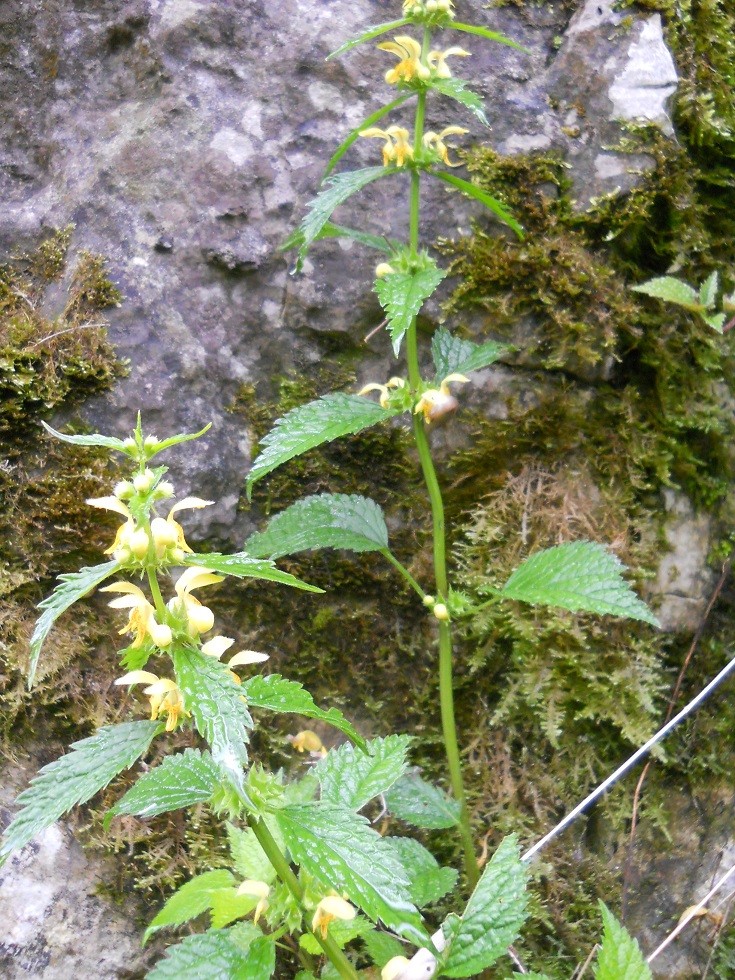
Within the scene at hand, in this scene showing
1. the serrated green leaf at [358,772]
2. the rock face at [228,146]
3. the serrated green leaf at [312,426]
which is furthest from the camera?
the rock face at [228,146]

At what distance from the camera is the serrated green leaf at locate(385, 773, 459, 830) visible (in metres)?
1.53

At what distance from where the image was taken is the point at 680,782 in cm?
187

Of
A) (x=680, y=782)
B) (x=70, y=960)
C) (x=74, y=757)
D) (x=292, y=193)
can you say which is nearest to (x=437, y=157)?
(x=292, y=193)

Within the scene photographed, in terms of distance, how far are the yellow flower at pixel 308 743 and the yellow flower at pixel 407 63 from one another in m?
1.40

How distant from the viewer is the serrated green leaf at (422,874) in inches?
54.9

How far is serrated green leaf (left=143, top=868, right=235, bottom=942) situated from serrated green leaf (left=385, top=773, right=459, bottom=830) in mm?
380

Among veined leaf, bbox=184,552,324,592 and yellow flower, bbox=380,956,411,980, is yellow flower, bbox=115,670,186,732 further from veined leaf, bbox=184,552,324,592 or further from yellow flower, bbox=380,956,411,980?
yellow flower, bbox=380,956,411,980

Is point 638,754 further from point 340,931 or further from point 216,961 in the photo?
point 216,961

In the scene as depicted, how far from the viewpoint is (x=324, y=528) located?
1.56 m

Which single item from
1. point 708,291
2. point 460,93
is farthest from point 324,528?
point 708,291

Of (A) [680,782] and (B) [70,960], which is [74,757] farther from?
(A) [680,782]

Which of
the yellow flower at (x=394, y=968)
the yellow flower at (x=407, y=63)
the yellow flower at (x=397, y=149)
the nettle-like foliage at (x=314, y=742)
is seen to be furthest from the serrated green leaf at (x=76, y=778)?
A: the yellow flower at (x=407, y=63)

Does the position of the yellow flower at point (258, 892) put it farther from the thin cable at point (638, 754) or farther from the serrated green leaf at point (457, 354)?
the serrated green leaf at point (457, 354)

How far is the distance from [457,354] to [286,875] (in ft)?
3.50
